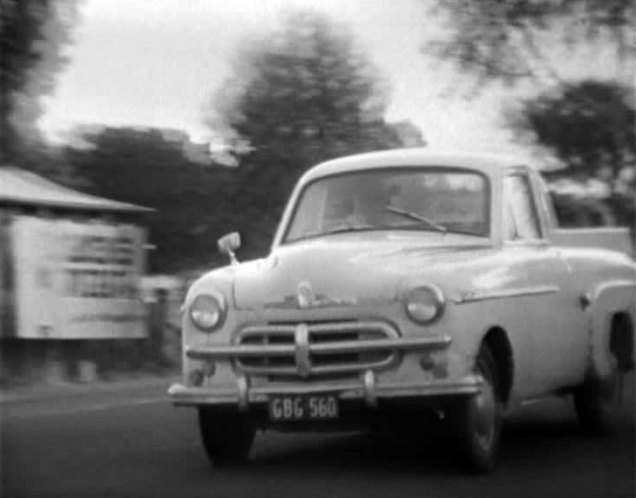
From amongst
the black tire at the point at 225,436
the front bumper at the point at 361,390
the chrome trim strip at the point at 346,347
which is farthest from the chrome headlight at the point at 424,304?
the black tire at the point at 225,436

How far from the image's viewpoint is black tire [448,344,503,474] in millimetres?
9789

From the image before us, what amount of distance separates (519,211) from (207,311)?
2276 mm

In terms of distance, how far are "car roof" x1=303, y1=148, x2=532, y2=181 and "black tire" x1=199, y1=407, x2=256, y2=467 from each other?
1830mm

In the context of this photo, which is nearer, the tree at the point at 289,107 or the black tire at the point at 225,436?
the black tire at the point at 225,436

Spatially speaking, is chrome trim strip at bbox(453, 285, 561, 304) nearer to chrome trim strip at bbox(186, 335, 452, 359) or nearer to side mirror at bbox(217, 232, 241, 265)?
chrome trim strip at bbox(186, 335, 452, 359)

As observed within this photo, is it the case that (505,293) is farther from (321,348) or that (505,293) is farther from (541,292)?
(321,348)

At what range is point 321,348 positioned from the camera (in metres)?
9.83

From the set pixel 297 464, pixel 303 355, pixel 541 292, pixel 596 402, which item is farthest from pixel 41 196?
pixel 303 355

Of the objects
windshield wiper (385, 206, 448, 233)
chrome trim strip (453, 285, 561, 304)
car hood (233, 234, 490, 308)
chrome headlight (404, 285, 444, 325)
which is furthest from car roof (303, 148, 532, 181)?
chrome headlight (404, 285, 444, 325)

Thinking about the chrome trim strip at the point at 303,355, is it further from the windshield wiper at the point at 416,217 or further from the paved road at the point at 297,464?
the windshield wiper at the point at 416,217

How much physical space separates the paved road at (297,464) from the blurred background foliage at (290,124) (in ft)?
15.9

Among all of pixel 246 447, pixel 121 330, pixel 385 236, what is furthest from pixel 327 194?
pixel 121 330

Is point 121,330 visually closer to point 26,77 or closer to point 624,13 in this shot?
point 26,77

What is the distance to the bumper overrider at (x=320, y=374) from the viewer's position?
970 cm
